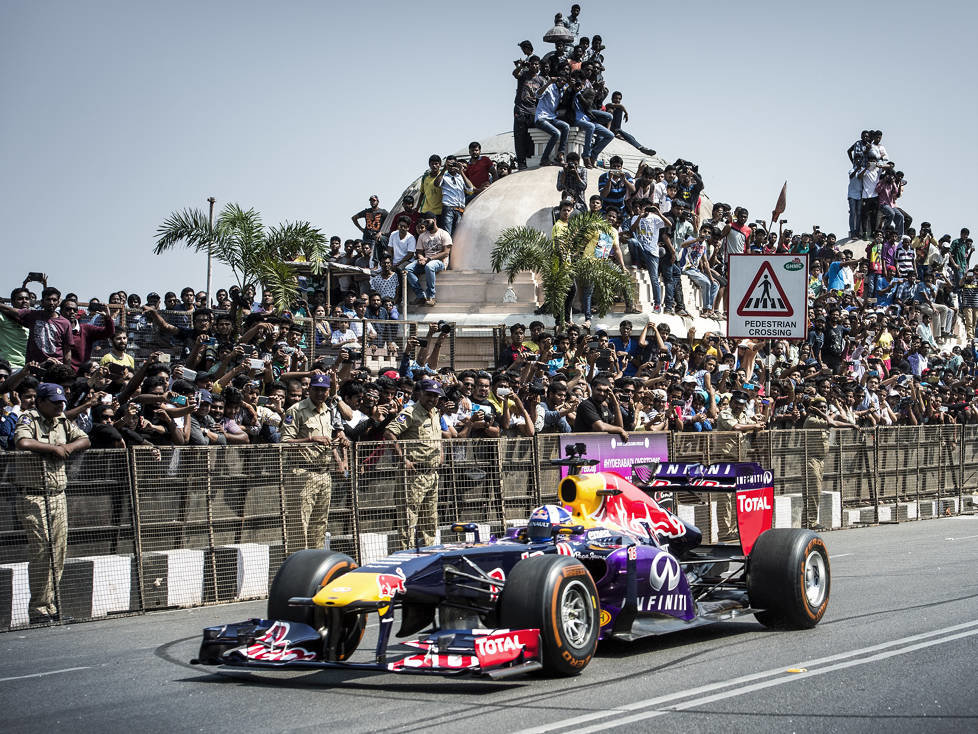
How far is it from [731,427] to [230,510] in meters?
8.29

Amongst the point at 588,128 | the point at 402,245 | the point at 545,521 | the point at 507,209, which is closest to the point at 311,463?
the point at 545,521

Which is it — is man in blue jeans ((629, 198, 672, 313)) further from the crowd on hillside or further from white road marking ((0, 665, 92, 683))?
white road marking ((0, 665, 92, 683))

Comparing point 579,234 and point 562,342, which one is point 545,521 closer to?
point 562,342

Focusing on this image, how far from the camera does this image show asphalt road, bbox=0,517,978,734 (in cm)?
684

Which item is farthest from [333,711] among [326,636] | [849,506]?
[849,506]

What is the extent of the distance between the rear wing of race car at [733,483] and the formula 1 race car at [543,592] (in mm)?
25

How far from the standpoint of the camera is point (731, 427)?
18156 mm

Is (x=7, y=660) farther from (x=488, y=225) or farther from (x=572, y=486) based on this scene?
(x=488, y=225)

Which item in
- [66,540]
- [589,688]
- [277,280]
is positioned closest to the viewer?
[589,688]

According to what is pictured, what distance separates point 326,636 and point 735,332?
986 centimetres

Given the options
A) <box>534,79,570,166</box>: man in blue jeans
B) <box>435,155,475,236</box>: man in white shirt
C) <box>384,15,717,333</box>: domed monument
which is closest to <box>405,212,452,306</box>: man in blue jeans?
<box>384,15,717,333</box>: domed monument

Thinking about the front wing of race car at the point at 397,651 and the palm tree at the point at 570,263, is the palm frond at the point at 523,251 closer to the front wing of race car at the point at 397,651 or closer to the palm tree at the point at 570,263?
the palm tree at the point at 570,263

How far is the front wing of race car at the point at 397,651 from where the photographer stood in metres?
7.42

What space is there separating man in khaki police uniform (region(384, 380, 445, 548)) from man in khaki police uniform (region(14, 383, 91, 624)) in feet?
11.9
